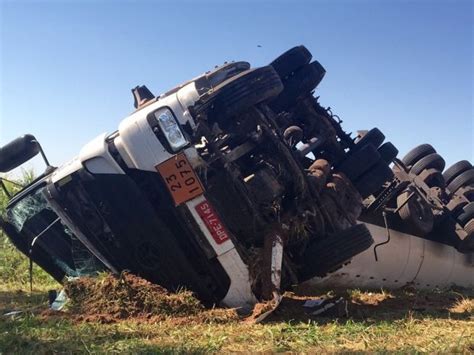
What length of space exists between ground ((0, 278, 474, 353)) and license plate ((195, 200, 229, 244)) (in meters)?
0.64

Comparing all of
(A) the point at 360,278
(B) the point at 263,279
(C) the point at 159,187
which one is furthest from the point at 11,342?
(A) the point at 360,278

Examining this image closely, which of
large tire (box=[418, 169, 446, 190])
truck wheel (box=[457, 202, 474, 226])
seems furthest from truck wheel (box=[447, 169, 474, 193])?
truck wheel (box=[457, 202, 474, 226])

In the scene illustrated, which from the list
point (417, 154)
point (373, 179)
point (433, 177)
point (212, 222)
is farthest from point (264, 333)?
point (417, 154)

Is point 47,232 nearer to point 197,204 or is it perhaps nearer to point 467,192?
point 197,204

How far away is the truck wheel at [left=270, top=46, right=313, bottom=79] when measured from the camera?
5.58m

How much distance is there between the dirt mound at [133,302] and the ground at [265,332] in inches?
4.4

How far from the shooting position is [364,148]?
561 cm

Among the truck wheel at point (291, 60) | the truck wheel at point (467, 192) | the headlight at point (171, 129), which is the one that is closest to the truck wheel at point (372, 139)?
the truck wheel at point (291, 60)

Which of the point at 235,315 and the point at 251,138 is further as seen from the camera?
the point at 251,138

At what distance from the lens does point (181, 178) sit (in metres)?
4.23

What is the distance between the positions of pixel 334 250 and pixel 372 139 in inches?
74.2

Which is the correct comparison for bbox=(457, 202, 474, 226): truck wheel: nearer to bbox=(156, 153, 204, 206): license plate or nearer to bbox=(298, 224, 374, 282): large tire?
bbox=(298, 224, 374, 282): large tire

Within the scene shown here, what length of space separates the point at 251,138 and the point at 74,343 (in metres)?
2.24

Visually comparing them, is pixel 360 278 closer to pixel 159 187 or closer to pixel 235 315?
pixel 235 315
